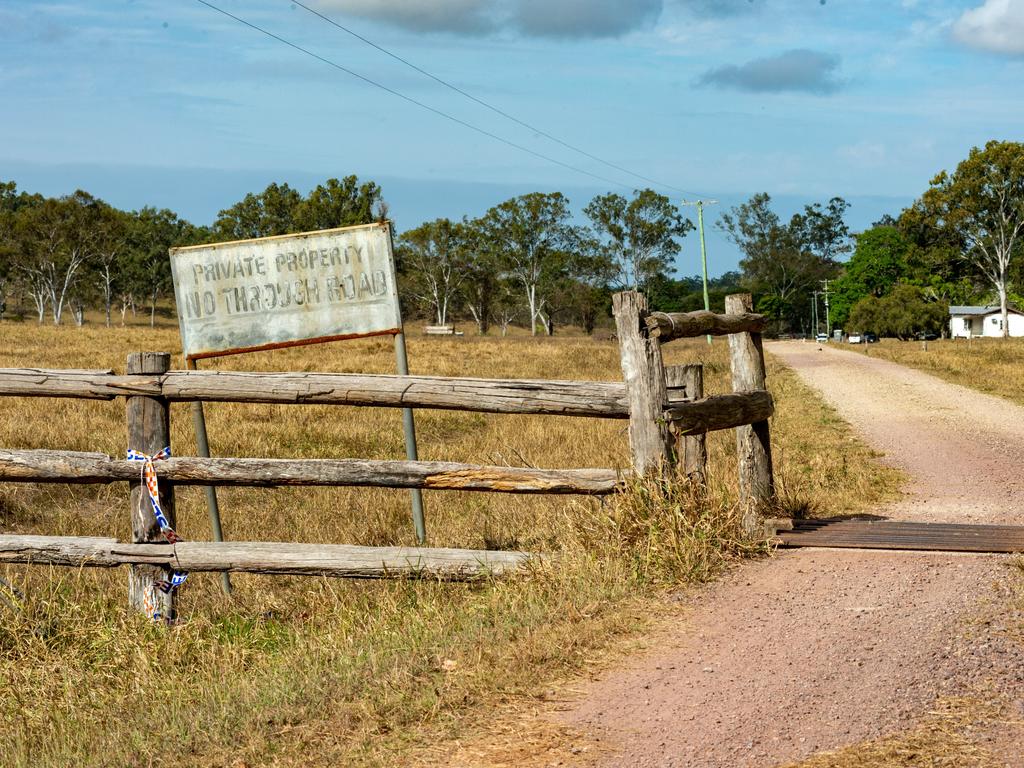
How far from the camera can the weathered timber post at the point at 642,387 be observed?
6.71 meters

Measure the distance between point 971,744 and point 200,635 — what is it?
443 cm

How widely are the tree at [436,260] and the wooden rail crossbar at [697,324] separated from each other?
249 ft

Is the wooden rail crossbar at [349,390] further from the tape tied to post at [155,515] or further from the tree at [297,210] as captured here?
the tree at [297,210]

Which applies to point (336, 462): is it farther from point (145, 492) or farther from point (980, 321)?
point (980, 321)

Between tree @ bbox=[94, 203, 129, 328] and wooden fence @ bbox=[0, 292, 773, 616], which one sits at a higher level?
tree @ bbox=[94, 203, 129, 328]

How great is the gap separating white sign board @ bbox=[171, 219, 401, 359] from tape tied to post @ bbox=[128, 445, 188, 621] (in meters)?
1.52

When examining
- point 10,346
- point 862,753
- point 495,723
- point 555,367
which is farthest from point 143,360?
point 10,346

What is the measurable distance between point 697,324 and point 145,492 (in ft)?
12.1

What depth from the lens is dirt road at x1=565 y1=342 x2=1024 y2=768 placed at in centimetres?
414

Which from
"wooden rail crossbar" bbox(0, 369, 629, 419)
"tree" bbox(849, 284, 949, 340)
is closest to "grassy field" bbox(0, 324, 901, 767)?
"wooden rail crossbar" bbox(0, 369, 629, 419)

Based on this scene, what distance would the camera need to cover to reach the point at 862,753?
3.90m

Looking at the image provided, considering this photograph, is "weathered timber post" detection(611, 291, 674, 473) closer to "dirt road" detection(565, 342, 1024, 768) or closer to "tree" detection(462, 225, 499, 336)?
"dirt road" detection(565, 342, 1024, 768)

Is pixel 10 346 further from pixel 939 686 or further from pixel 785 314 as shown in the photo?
pixel 785 314

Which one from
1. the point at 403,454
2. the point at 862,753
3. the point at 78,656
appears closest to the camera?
the point at 862,753
